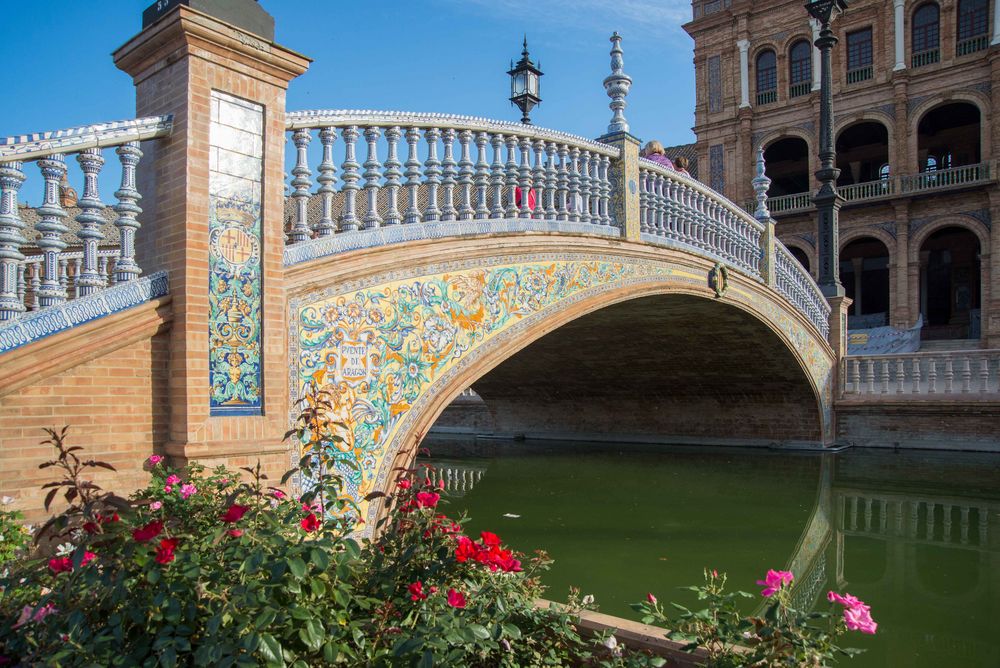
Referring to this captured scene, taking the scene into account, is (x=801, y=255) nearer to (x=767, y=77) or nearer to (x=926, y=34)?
(x=767, y=77)

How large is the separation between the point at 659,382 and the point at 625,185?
792 centimetres

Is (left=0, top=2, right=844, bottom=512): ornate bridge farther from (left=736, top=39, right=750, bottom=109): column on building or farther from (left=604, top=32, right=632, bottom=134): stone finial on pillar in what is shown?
(left=736, top=39, right=750, bottom=109): column on building

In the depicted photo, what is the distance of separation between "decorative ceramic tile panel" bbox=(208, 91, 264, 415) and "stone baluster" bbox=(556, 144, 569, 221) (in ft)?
11.3

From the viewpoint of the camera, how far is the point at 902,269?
25.1 meters

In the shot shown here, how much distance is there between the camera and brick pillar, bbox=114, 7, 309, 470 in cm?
399

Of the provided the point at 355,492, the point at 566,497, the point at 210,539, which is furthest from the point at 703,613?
the point at 566,497

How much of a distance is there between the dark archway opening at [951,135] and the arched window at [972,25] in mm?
1952

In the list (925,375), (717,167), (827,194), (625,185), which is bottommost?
(925,375)

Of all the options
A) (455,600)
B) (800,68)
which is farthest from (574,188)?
(800,68)

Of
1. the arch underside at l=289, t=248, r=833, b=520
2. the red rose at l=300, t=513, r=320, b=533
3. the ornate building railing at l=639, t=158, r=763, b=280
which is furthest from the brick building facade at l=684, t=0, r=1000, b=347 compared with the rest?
the red rose at l=300, t=513, r=320, b=533

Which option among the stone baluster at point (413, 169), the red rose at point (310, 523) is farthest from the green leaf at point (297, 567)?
the stone baluster at point (413, 169)

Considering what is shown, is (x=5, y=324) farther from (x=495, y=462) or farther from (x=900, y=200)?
(x=900, y=200)

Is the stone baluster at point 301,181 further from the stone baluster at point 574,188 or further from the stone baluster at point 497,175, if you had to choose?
the stone baluster at point 574,188

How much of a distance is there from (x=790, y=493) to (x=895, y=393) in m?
5.69
